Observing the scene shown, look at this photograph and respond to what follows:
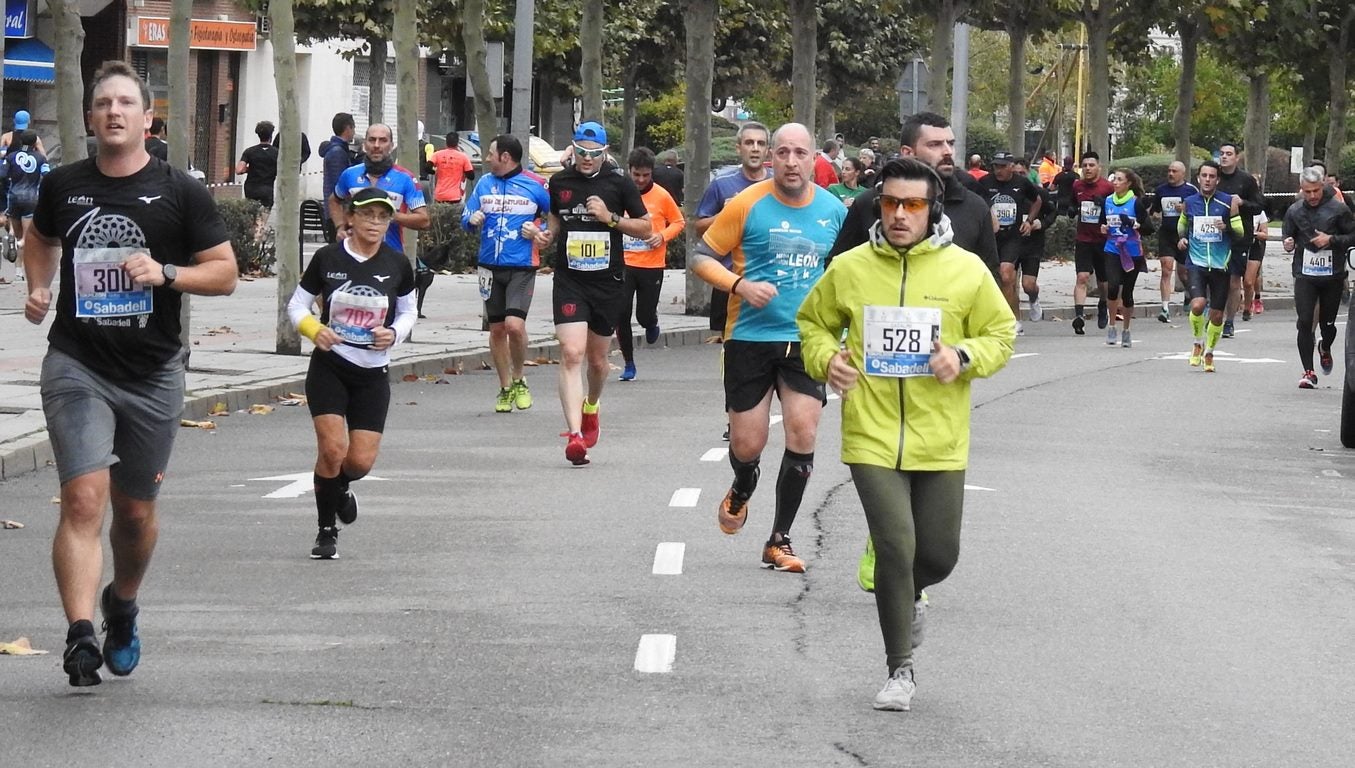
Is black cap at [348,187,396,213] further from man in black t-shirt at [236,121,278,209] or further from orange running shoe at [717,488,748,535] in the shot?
man in black t-shirt at [236,121,278,209]

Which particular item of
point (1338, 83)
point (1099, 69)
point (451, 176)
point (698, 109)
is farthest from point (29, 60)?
point (1338, 83)

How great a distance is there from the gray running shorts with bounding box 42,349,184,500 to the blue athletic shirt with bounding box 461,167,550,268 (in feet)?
27.4

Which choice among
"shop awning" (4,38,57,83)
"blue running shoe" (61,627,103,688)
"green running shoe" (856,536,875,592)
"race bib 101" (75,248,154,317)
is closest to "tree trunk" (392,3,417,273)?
"green running shoe" (856,536,875,592)

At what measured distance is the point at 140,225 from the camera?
7148 millimetres

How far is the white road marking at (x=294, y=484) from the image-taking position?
1212cm

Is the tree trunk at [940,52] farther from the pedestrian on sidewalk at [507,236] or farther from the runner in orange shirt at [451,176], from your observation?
the pedestrian on sidewalk at [507,236]

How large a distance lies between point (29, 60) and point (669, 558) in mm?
35496

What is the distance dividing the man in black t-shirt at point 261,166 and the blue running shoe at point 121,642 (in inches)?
810

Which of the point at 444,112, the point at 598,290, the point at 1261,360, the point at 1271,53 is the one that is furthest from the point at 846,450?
the point at 444,112

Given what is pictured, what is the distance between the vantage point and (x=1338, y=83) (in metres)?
38.2

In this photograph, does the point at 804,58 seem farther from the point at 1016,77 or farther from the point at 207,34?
the point at 207,34

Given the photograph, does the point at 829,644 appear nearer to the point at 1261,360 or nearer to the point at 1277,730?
the point at 1277,730

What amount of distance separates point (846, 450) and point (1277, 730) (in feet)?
4.82

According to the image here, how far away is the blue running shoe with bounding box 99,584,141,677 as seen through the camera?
23.9ft
